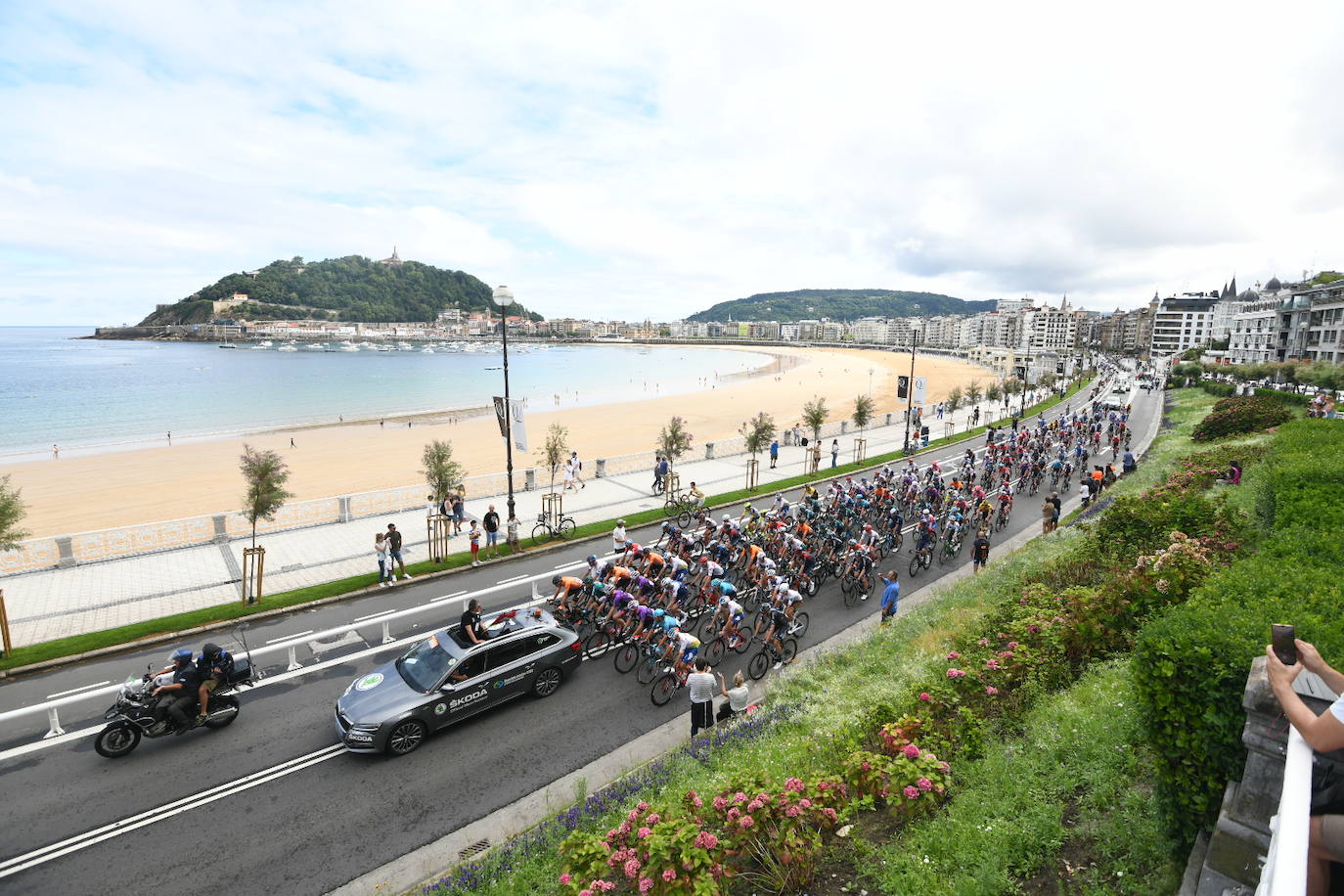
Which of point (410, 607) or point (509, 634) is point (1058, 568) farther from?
point (410, 607)

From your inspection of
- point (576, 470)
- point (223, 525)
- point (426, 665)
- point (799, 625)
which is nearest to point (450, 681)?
point (426, 665)

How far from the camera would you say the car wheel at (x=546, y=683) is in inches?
431

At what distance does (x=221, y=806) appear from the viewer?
8336mm

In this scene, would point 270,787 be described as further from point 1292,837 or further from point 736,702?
point 1292,837

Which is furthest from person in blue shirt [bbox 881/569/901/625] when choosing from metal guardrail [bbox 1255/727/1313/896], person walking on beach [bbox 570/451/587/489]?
person walking on beach [bbox 570/451/587/489]

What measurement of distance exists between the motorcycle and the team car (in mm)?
1845

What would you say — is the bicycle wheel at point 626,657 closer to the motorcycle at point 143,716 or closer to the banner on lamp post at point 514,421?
the motorcycle at point 143,716

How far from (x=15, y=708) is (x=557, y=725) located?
9176mm

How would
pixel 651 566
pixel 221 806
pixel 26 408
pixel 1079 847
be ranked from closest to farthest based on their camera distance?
pixel 1079 847, pixel 221 806, pixel 651 566, pixel 26 408

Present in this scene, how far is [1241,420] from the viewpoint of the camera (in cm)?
2584

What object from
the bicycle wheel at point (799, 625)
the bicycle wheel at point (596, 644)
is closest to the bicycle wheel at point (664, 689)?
the bicycle wheel at point (596, 644)

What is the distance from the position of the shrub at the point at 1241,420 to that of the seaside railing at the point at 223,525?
24.8 m

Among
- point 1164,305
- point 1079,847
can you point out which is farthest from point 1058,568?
point 1164,305

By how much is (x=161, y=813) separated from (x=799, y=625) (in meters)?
10.7
